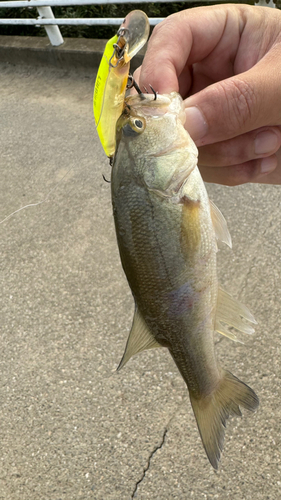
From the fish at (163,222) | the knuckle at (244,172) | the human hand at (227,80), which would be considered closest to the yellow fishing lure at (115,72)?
the fish at (163,222)

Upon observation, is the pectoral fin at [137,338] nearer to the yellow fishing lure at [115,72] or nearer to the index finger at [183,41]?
the yellow fishing lure at [115,72]

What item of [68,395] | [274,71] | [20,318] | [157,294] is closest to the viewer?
[157,294]

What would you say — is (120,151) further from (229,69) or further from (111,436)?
(111,436)

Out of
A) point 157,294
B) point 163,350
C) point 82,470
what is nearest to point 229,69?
point 157,294

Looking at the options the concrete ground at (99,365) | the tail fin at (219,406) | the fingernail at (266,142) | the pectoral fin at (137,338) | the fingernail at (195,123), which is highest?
the fingernail at (195,123)

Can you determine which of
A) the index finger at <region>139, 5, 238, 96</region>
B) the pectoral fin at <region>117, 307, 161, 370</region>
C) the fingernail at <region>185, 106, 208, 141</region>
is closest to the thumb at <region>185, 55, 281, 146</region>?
the fingernail at <region>185, 106, 208, 141</region>

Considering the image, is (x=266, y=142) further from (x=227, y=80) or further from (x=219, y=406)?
(x=219, y=406)
